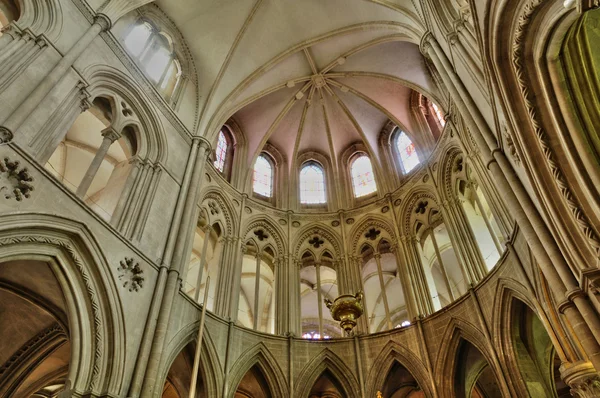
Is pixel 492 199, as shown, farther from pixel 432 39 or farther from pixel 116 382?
pixel 116 382

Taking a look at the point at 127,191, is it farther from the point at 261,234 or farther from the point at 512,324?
the point at 512,324

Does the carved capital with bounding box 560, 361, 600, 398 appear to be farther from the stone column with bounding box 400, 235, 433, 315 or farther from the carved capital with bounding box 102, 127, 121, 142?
the carved capital with bounding box 102, 127, 121, 142

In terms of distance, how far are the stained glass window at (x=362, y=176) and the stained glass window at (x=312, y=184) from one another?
1.36 metres

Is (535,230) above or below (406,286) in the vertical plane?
below

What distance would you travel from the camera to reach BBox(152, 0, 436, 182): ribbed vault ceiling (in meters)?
14.3

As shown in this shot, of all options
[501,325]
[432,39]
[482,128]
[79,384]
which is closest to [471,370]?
[501,325]

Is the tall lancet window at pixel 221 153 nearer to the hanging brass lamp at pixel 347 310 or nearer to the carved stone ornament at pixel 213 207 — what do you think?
the carved stone ornament at pixel 213 207

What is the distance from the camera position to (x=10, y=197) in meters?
6.95

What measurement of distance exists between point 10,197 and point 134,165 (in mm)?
4033

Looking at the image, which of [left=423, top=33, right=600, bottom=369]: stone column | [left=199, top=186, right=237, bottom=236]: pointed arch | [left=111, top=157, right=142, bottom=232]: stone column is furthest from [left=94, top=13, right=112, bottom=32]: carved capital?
[left=423, top=33, right=600, bottom=369]: stone column

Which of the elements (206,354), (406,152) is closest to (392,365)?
(206,354)

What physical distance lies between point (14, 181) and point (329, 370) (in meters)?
9.29

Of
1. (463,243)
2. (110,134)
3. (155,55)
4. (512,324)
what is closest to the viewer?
(512,324)

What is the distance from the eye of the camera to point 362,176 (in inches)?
706
